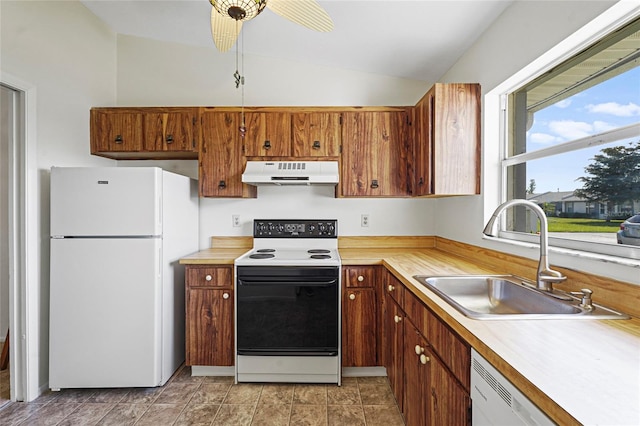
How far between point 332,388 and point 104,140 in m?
2.70

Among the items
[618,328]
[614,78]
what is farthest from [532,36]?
[618,328]

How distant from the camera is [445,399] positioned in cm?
124

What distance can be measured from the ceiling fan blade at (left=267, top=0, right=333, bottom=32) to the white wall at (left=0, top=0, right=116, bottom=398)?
5.55 feet

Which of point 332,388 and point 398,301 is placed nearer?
point 398,301

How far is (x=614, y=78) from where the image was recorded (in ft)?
4.54

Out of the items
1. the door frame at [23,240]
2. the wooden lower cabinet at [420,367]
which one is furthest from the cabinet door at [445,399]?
the door frame at [23,240]

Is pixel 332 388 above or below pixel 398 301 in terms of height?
below

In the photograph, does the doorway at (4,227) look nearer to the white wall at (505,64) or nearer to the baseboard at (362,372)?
the baseboard at (362,372)

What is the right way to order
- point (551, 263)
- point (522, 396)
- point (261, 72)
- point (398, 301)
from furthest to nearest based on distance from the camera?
point (261, 72), point (398, 301), point (551, 263), point (522, 396)

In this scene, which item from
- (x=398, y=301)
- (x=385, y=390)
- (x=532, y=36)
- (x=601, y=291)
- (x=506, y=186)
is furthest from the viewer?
(x=385, y=390)

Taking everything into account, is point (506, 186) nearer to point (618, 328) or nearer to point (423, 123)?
point (423, 123)

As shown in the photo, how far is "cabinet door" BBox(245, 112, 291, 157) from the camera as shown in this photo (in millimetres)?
2723

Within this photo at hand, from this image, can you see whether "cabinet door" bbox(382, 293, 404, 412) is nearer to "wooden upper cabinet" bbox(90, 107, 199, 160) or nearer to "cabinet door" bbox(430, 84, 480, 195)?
"cabinet door" bbox(430, 84, 480, 195)

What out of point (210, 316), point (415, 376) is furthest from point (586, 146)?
point (210, 316)
